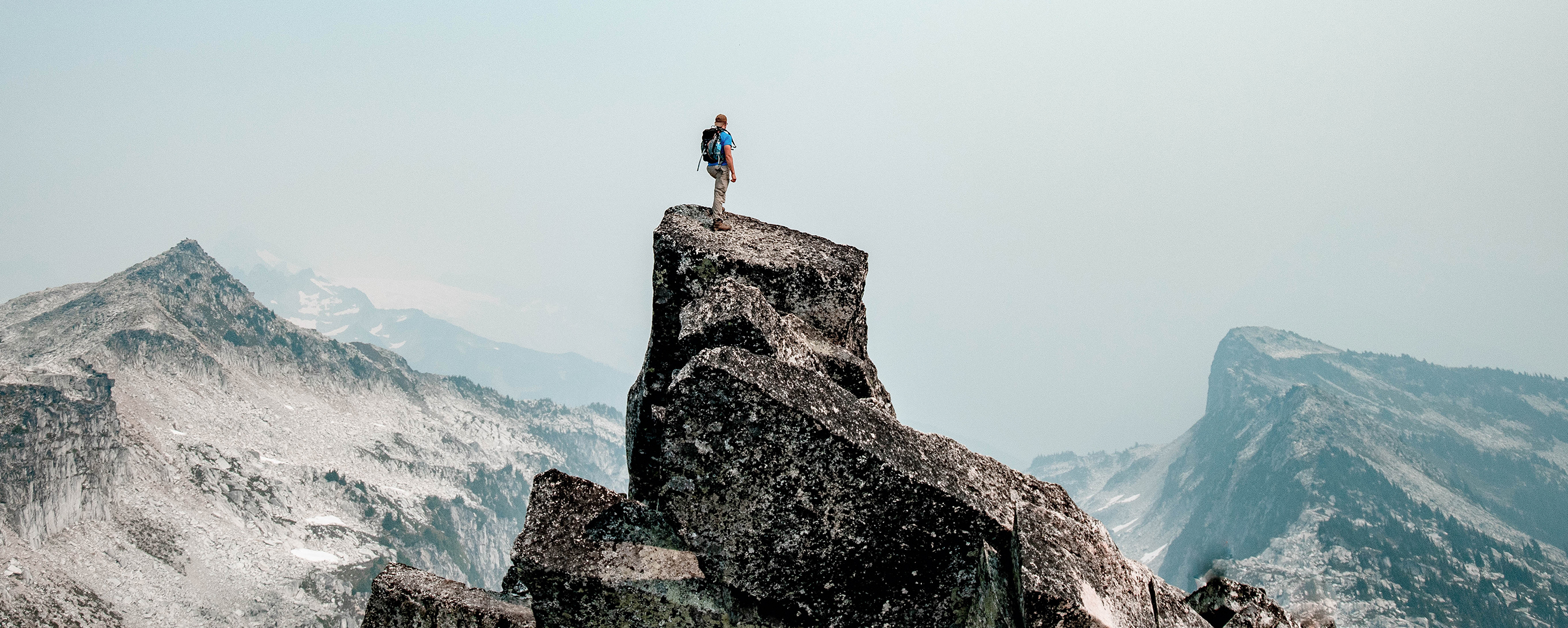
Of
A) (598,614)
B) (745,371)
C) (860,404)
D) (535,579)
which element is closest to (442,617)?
(535,579)

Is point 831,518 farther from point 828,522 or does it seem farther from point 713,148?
point 713,148

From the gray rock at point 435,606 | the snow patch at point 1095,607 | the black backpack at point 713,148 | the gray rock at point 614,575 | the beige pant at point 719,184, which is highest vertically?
the black backpack at point 713,148

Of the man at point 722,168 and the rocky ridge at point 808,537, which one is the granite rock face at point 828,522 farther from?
the man at point 722,168

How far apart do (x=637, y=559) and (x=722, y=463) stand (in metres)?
2.09

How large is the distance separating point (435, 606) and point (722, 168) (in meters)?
11.1

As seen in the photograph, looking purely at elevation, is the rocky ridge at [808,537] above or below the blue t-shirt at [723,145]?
below

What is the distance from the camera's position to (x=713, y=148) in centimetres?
1878

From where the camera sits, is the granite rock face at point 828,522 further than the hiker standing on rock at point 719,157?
No

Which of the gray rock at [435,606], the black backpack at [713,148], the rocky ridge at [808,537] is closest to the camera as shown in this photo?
the rocky ridge at [808,537]

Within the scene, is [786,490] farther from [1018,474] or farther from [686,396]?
[1018,474]

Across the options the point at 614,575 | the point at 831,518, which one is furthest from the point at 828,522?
the point at 614,575

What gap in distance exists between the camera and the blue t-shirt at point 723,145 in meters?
18.5

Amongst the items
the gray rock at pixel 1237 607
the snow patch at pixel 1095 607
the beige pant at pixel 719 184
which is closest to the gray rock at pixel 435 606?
the snow patch at pixel 1095 607

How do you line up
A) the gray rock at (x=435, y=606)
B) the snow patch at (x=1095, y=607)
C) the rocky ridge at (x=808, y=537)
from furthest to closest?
the gray rock at (x=435, y=606), the rocky ridge at (x=808, y=537), the snow patch at (x=1095, y=607)
